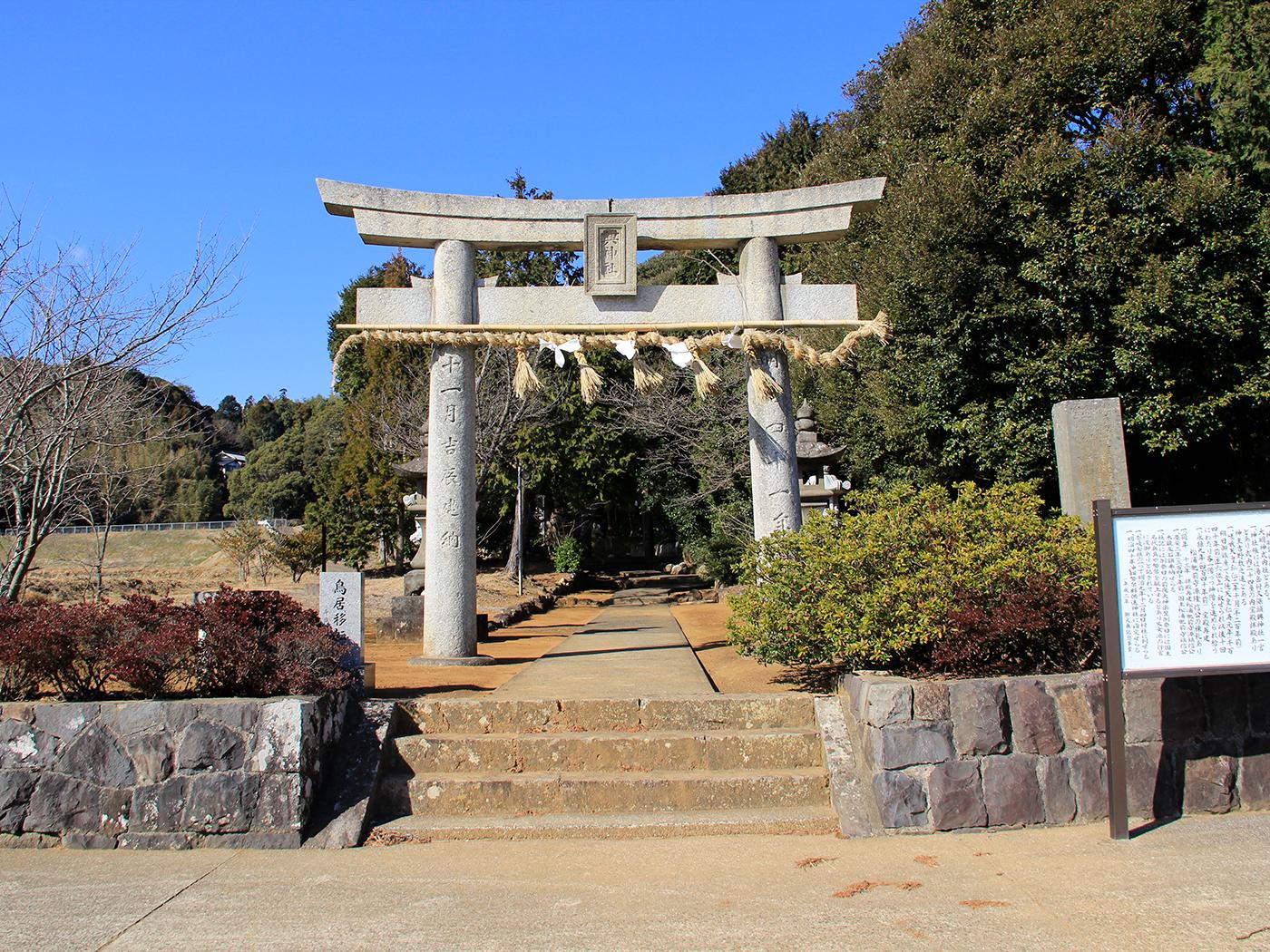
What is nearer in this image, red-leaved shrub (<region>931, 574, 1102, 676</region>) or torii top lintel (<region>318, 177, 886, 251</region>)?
red-leaved shrub (<region>931, 574, 1102, 676</region>)

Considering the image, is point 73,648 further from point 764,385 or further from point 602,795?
point 764,385

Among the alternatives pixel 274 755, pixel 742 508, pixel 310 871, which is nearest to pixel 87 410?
pixel 274 755

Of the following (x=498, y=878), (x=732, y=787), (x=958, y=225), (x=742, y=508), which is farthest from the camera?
(x=742, y=508)

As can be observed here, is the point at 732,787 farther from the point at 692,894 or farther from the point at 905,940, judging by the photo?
the point at 905,940

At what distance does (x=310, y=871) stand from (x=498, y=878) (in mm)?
983

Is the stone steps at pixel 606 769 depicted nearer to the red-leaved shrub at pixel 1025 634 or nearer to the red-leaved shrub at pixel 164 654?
the red-leaved shrub at pixel 164 654

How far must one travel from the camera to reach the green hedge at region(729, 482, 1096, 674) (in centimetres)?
580

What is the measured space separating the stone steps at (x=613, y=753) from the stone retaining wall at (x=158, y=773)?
89cm

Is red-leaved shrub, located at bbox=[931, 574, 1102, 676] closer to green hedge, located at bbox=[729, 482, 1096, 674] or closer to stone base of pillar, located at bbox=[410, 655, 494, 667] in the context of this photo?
green hedge, located at bbox=[729, 482, 1096, 674]

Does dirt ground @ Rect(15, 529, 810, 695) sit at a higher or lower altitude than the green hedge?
lower

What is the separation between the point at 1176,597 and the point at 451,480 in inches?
249

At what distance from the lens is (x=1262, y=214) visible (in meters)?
11.6

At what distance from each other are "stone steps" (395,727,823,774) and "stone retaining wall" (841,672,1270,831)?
→ 603mm

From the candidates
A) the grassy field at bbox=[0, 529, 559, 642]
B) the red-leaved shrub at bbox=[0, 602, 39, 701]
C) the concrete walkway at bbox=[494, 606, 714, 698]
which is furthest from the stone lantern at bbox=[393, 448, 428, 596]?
the red-leaved shrub at bbox=[0, 602, 39, 701]
